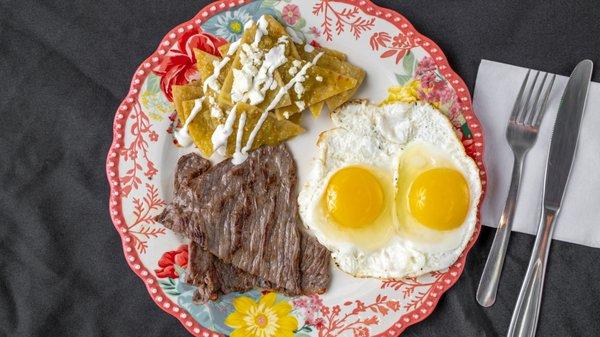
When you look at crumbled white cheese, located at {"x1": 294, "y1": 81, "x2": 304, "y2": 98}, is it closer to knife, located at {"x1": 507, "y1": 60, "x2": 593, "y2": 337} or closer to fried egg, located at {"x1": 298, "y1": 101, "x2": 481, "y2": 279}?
fried egg, located at {"x1": 298, "y1": 101, "x2": 481, "y2": 279}

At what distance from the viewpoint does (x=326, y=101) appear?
2.90 m

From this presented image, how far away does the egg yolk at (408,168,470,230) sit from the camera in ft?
8.97

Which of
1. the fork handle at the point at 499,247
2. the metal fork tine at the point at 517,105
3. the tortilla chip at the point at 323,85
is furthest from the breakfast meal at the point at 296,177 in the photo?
the metal fork tine at the point at 517,105

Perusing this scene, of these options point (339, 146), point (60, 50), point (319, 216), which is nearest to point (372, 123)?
point (339, 146)

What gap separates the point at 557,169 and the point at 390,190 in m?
0.87

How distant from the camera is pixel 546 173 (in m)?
2.91

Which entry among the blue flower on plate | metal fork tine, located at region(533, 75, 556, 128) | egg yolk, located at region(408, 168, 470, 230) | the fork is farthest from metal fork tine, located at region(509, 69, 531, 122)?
the blue flower on plate

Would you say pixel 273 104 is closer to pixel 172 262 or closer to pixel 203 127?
pixel 203 127

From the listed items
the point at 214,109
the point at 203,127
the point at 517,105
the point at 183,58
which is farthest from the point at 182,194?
the point at 517,105

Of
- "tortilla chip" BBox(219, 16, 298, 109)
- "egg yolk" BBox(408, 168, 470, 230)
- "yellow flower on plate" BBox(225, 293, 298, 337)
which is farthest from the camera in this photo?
"yellow flower on plate" BBox(225, 293, 298, 337)

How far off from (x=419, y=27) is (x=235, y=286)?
165cm

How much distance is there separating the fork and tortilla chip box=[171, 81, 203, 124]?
1.61 m

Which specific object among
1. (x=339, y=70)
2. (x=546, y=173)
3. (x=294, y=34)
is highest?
(x=294, y=34)

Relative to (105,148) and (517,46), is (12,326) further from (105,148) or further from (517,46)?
(517,46)
